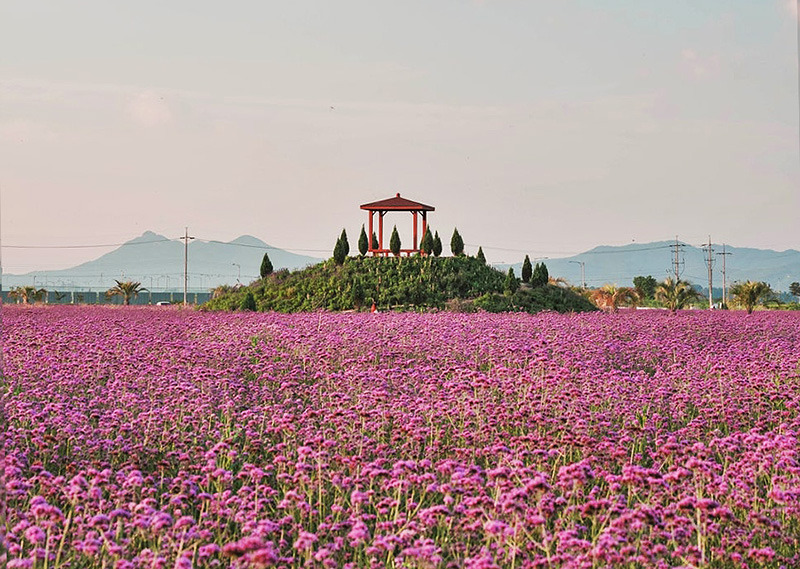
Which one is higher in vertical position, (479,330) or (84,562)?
(479,330)

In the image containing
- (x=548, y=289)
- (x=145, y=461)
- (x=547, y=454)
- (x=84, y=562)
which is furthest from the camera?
(x=548, y=289)

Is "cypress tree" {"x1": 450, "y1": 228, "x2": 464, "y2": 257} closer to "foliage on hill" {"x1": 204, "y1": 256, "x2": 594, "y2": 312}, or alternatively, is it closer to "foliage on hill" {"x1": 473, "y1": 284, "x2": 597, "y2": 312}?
"foliage on hill" {"x1": 204, "y1": 256, "x2": 594, "y2": 312}

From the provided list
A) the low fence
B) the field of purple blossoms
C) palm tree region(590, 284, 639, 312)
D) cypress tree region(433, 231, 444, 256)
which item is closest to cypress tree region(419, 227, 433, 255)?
cypress tree region(433, 231, 444, 256)

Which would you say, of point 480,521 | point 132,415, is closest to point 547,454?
point 480,521

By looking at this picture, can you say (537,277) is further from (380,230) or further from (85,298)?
(85,298)

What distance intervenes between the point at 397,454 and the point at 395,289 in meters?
26.4

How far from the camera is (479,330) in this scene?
1495cm

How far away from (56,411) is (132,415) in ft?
2.36

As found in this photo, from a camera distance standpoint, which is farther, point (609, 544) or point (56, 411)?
point (56, 411)

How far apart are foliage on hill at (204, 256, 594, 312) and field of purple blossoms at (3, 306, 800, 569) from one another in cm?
1840

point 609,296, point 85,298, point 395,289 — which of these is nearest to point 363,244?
point 395,289

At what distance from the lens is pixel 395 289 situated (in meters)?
33.1

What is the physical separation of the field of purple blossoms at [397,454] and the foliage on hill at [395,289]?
18.4 meters

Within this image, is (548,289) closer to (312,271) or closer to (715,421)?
(312,271)
